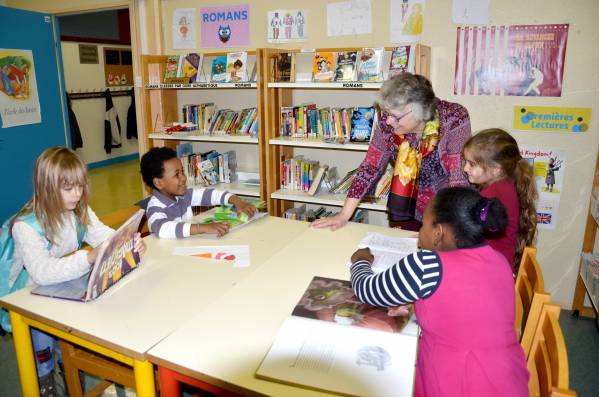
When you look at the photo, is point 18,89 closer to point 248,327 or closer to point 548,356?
point 248,327

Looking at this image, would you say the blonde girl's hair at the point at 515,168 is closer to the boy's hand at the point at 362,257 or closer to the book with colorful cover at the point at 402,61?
the boy's hand at the point at 362,257

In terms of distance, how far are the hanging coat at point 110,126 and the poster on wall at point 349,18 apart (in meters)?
5.41

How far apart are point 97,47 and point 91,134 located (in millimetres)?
1457

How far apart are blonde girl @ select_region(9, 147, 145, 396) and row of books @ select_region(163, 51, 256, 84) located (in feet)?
6.19

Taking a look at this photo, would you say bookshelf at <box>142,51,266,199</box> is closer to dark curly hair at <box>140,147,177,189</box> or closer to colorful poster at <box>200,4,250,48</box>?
colorful poster at <box>200,4,250,48</box>

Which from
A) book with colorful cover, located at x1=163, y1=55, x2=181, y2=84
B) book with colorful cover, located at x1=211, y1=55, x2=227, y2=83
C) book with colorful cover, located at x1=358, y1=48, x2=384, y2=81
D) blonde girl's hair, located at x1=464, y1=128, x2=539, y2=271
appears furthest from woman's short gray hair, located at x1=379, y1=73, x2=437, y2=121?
book with colorful cover, located at x1=163, y1=55, x2=181, y2=84

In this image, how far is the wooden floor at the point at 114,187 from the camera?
550 cm

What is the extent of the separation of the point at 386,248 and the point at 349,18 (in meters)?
2.01

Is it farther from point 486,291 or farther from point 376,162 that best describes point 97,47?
point 486,291

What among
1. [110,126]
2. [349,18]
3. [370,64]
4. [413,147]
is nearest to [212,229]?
[413,147]

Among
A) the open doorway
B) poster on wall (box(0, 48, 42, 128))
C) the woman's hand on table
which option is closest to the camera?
the woman's hand on table

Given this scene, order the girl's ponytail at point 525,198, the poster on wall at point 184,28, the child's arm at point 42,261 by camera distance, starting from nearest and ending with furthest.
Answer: the child's arm at point 42,261, the girl's ponytail at point 525,198, the poster on wall at point 184,28

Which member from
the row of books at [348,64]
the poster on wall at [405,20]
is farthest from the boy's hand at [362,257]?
the poster on wall at [405,20]

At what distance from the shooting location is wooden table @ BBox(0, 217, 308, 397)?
1.29 m
